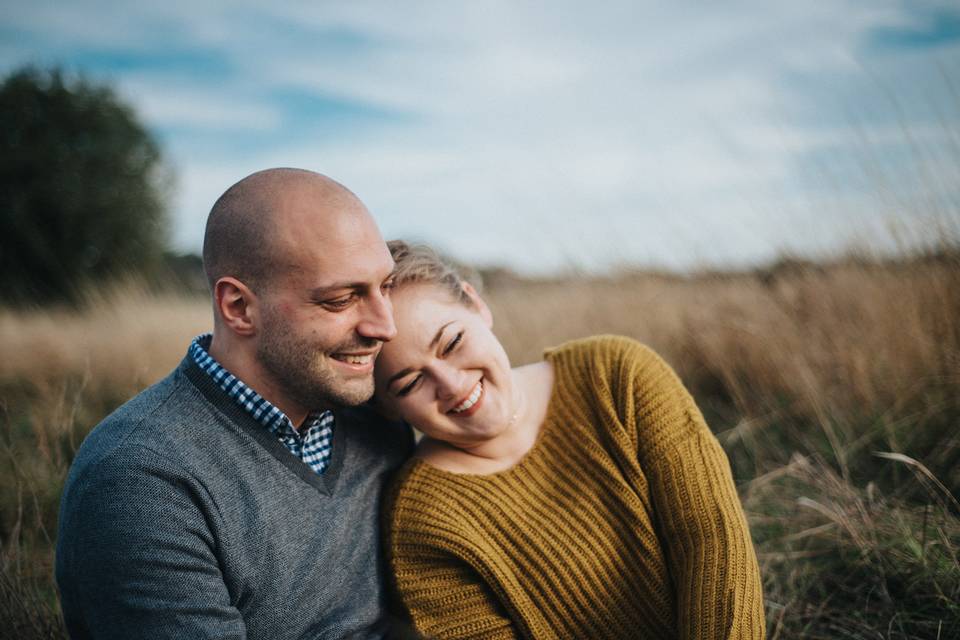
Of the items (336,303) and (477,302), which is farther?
(477,302)

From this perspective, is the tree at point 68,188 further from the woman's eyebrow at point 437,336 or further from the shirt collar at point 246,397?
the woman's eyebrow at point 437,336

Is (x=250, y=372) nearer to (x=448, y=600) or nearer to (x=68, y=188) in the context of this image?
(x=448, y=600)

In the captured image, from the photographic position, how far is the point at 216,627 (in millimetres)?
1367

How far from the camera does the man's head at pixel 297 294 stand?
1701 millimetres

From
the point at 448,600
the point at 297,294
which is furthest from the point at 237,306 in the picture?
the point at 448,600

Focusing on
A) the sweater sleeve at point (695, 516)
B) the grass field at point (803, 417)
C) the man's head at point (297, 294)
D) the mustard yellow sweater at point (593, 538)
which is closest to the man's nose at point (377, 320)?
the man's head at point (297, 294)

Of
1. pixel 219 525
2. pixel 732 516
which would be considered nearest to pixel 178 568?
pixel 219 525

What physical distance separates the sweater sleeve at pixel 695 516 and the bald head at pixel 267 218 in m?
1.04

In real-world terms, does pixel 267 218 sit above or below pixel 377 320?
above

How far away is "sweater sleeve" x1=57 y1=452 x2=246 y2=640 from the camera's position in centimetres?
130

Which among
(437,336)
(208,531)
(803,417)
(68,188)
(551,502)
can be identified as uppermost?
(68,188)

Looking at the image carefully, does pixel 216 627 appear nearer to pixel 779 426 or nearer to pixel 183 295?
pixel 779 426

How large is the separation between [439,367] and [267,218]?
0.63 m

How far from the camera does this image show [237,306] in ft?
5.72
